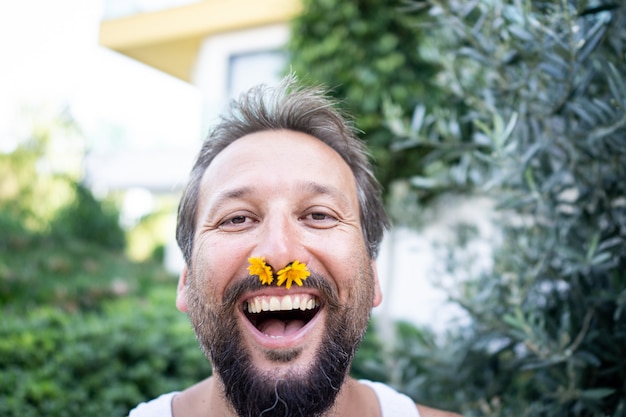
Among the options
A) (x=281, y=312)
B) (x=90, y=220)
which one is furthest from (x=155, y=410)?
(x=90, y=220)

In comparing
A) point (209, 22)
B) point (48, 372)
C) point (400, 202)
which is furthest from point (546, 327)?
point (209, 22)

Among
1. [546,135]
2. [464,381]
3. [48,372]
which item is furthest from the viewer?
[48,372]

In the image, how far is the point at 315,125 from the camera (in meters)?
2.14

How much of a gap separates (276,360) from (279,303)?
0.16m

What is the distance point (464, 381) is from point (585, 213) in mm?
1155

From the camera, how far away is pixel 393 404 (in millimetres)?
2150

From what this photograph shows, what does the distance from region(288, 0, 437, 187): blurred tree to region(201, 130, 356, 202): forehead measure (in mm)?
4074

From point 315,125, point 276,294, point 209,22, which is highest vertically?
point 209,22

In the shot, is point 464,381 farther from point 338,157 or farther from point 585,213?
point 338,157

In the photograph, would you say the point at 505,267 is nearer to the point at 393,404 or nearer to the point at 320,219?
the point at 393,404

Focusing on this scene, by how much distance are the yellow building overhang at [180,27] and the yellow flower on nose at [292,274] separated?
6.70 meters

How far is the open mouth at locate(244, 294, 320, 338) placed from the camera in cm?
174

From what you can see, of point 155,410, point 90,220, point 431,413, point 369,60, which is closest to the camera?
point 155,410

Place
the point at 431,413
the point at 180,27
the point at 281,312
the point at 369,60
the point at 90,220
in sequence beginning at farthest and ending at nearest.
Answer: the point at 90,220 < the point at 180,27 < the point at 369,60 < the point at 431,413 < the point at 281,312
